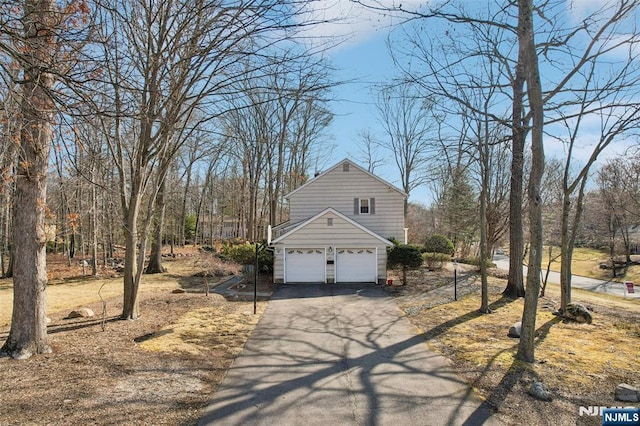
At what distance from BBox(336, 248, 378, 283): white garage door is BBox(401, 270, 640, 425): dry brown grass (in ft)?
17.7

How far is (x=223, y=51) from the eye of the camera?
5512mm

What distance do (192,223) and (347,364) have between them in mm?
44062

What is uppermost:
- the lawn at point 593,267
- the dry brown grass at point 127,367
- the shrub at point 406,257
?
the shrub at point 406,257

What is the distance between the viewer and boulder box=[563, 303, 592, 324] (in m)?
10.2

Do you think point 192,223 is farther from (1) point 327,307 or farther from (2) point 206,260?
(1) point 327,307

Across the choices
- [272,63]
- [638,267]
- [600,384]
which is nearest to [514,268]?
[600,384]

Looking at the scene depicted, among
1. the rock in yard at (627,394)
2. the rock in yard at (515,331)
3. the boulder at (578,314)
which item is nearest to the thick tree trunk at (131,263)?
the rock in yard at (515,331)

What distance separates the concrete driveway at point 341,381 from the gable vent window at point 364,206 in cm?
1031

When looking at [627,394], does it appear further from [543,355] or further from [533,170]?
[533,170]

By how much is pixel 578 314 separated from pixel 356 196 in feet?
39.1

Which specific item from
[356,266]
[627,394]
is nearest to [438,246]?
[356,266]

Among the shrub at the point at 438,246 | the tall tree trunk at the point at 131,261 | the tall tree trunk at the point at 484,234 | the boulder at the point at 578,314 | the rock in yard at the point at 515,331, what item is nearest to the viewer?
the rock in yard at the point at 515,331

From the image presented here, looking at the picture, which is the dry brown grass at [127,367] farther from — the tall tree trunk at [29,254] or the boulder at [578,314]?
the boulder at [578,314]

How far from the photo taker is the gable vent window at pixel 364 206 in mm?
20250
